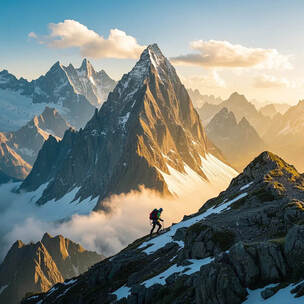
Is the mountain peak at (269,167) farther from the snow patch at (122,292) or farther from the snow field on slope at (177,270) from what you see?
the snow patch at (122,292)

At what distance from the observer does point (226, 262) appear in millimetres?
30000

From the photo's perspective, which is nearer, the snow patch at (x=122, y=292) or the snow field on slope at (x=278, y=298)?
the snow field on slope at (x=278, y=298)

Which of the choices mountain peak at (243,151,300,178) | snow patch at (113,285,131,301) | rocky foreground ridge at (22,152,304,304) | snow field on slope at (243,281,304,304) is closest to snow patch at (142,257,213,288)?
rocky foreground ridge at (22,152,304,304)

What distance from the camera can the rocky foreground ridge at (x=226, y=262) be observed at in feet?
91.5

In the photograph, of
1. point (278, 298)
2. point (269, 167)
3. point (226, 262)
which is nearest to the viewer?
point (278, 298)

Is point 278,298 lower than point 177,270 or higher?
lower

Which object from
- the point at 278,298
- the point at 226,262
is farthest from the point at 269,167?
the point at 278,298

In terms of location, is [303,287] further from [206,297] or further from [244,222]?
[244,222]

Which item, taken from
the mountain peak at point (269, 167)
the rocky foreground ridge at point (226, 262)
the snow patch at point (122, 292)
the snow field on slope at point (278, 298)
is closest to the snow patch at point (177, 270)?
the rocky foreground ridge at point (226, 262)

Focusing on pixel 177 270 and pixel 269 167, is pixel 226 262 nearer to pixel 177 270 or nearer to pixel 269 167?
pixel 177 270

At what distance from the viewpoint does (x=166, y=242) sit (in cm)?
6116

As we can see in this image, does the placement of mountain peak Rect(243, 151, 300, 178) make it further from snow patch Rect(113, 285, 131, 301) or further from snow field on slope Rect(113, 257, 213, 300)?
snow patch Rect(113, 285, 131, 301)

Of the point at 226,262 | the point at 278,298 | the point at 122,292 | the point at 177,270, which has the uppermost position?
the point at 226,262

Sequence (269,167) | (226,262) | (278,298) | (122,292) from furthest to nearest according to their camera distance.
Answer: (269,167) < (122,292) < (226,262) < (278,298)
